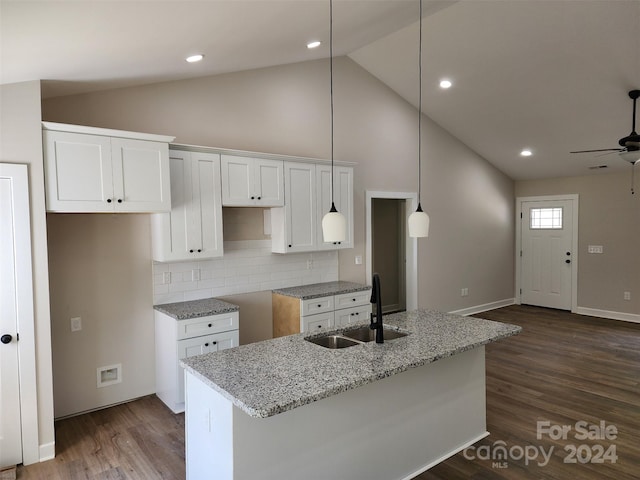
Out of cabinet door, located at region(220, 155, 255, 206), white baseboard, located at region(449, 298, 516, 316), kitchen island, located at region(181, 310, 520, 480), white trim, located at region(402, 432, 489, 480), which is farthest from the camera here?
white baseboard, located at region(449, 298, 516, 316)

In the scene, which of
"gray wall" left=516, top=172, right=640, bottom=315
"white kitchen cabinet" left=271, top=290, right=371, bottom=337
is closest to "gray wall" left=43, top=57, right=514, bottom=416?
"white kitchen cabinet" left=271, top=290, right=371, bottom=337

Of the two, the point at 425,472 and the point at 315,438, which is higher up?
the point at 315,438

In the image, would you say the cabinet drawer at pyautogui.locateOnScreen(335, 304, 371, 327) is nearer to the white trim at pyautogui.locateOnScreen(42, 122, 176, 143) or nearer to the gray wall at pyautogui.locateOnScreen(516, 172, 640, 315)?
the white trim at pyautogui.locateOnScreen(42, 122, 176, 143)

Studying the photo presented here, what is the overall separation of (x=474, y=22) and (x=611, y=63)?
1.47 meters

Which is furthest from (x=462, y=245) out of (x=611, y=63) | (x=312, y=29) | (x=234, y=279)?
(x=312, y=29)

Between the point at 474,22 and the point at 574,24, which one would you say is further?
the point at 474,22

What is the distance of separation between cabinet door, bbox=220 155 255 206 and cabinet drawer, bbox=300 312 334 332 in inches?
52.2

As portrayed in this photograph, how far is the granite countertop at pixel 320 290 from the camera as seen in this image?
14.5 ft

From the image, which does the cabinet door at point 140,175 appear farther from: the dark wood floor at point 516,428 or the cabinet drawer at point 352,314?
the cabinet drawer at point 352,314

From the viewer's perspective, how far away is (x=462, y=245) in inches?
273

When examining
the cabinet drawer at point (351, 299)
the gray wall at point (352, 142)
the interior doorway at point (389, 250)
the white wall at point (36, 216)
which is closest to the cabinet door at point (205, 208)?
the gray wall at point (352, 142)

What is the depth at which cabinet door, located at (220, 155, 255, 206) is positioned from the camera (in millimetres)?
3957

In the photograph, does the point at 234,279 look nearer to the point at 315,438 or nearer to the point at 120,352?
the point at 120,352

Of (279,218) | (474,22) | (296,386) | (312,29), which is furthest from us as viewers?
(279,218)
